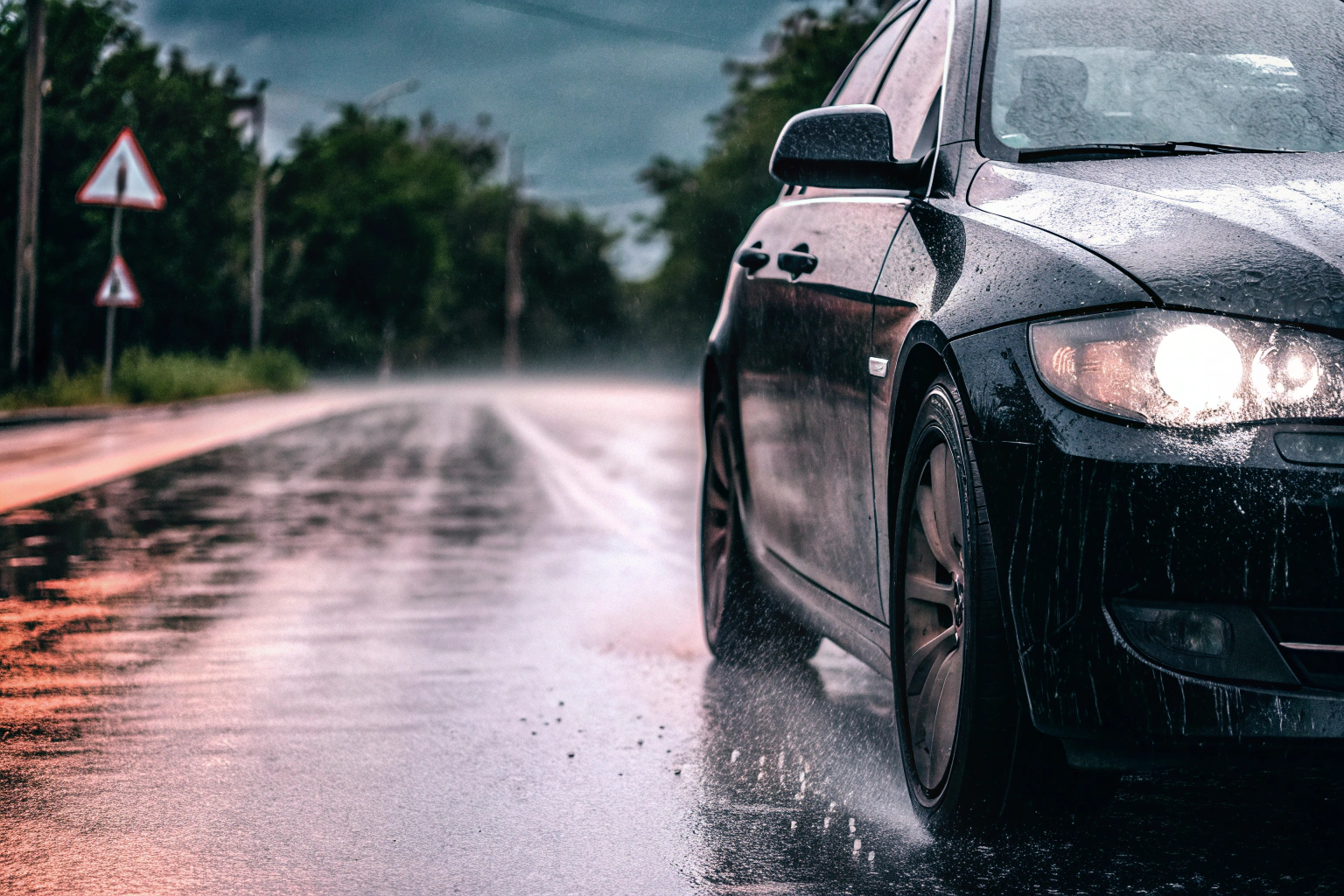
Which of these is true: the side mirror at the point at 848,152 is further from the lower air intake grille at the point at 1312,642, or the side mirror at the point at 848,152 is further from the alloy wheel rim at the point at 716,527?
the alloy wheel rim at the point at 716,527

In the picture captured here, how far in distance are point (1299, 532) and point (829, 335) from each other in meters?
1.68

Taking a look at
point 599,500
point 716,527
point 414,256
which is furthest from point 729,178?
point 716,527

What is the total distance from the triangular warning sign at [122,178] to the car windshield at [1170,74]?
19904mm

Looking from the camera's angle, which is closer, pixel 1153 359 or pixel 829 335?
pixel 1153 359

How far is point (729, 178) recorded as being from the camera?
67500mm

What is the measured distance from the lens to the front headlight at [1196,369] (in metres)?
2.77

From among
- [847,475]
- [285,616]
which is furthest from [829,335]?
[285,616]

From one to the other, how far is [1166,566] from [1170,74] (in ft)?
5.50

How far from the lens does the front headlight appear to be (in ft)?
9.10

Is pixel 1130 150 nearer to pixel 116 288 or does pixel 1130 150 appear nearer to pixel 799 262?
pixel 799 262

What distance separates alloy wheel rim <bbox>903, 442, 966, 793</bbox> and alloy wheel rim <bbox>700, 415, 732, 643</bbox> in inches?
76.0

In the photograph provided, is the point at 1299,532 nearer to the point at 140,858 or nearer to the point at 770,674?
the point at 140,858

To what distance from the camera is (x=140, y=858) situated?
3492mm

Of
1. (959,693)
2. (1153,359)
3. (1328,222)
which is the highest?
(1328,222)
